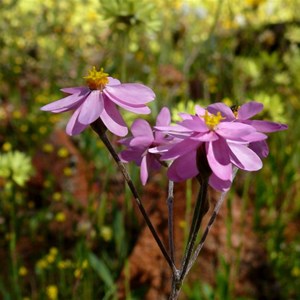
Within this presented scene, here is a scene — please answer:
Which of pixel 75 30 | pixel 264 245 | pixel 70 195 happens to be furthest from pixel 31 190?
pixel 75 30

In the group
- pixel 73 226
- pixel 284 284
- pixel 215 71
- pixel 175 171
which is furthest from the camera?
pixel 215 71

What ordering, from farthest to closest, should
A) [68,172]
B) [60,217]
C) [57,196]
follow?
[68,172] < [57,196] < [60,217]

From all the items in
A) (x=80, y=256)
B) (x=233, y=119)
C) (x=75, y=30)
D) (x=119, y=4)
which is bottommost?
(x=75, y=30)

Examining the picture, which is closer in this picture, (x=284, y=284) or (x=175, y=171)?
(x=175, y=171)

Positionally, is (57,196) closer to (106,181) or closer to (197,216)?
(106,181)

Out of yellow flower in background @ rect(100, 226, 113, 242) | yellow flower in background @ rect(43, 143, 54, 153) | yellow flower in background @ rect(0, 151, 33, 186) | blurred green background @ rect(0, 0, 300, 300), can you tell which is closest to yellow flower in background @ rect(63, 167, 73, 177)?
blurred green background @ rect(0, 0, 300, 300)

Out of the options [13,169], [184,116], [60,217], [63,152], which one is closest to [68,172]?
[63,152]

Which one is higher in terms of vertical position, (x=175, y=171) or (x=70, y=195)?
(x=175, y=171)

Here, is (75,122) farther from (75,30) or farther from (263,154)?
(75,30)
